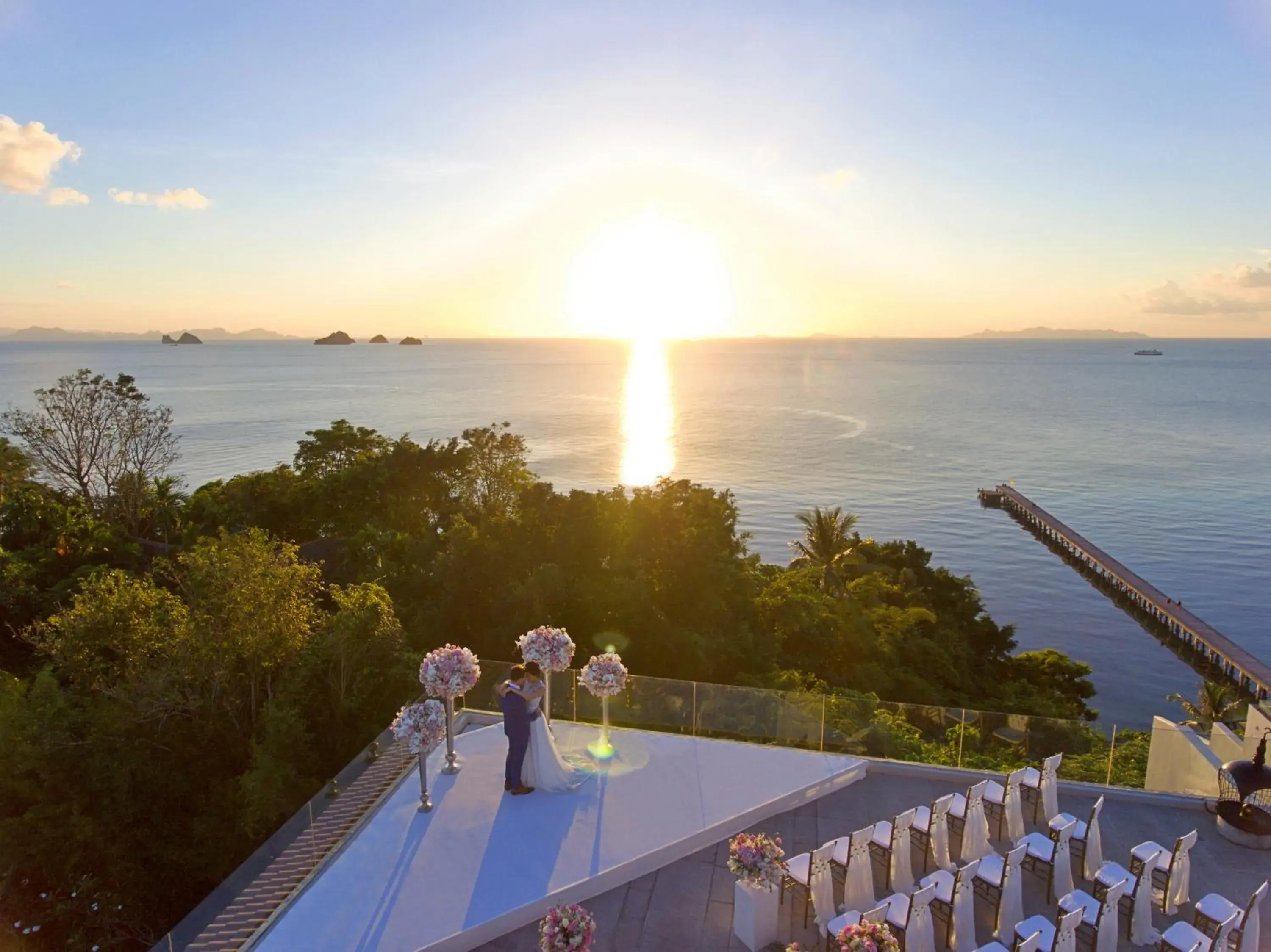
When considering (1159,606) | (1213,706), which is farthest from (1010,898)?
(1159,606)

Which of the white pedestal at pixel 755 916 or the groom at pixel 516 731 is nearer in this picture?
the white pedestal at pixel 755 916

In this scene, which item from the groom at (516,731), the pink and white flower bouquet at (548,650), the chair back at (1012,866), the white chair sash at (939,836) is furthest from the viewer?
the pink and white flower bouquet at (548,650)

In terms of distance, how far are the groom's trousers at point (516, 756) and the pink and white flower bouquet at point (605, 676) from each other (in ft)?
3.46

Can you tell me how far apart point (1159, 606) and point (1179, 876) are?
40285 mm

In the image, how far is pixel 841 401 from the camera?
131 metres

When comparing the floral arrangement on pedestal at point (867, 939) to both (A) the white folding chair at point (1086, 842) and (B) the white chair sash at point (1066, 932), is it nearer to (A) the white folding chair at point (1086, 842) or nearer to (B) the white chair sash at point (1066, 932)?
(B) the white chair sash at point (1066, 932)

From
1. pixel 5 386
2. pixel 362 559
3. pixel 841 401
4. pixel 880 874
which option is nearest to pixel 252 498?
pixel 362 559

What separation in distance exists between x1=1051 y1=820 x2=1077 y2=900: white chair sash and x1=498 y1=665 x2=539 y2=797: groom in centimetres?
577

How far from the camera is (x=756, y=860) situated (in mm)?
6652

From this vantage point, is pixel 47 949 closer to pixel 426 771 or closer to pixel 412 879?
pixel 426 771

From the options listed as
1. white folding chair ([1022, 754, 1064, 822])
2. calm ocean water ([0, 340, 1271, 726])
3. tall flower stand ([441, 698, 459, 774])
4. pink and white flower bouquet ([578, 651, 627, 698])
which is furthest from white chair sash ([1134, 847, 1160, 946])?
calm ocean water ([0, 340, 1271, 726])

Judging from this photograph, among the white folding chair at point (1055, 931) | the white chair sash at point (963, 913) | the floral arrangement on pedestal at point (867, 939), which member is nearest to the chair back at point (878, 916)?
the floral arrangement on pedestal at point (867, 939)

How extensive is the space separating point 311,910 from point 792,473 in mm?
66150

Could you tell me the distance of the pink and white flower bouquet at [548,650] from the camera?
380 inches
